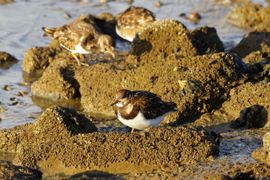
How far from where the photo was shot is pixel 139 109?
31.1 ft

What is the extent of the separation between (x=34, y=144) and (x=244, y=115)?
8.78ft

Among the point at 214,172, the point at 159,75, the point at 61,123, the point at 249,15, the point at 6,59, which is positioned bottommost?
the point at 6,59

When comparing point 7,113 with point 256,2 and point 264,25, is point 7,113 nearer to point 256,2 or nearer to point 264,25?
point 264,25

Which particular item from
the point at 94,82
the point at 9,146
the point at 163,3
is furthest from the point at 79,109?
the point at 163,3

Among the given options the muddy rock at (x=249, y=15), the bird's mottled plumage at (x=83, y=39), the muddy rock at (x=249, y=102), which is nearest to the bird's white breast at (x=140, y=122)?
the muddy rock at (x=249, y=102)

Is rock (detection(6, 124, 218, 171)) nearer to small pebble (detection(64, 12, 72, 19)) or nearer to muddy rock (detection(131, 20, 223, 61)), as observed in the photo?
muddy rock (detection(131, 20, 223, 61))

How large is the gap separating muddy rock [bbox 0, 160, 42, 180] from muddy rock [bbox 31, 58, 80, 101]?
3.94 metres

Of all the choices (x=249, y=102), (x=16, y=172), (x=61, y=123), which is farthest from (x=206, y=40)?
A: (x=16, y=172)

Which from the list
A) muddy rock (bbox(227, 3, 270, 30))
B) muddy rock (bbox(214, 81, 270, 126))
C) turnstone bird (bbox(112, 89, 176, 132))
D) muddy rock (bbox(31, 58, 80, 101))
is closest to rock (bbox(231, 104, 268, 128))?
muddy rock (bbox(214, 81, 270, 126))

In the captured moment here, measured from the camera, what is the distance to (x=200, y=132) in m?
8.73

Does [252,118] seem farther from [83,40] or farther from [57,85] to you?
[83,40]

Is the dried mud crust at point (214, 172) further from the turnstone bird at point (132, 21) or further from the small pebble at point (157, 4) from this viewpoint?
the small pebble at point (157, 4)

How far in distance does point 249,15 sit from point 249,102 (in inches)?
261

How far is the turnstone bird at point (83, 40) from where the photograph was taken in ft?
42.3
